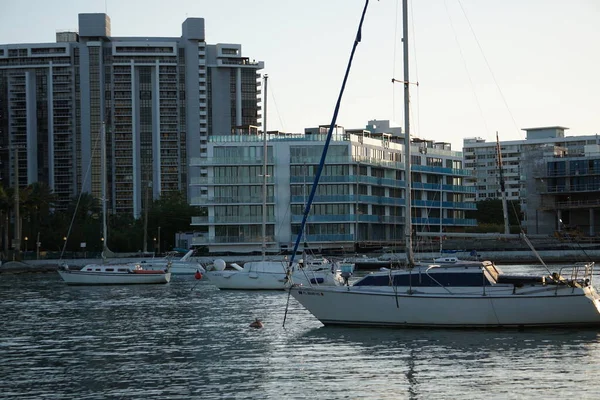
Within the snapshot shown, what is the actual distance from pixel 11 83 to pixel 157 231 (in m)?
60.7

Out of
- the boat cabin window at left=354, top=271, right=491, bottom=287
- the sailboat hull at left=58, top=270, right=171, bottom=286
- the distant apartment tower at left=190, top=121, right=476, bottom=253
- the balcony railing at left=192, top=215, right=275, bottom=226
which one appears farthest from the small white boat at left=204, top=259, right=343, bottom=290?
the balcony railing at left=192, top=215, right=275, bottom=226

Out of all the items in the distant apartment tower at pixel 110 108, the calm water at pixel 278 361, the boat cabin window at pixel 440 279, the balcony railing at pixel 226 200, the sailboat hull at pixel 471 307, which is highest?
the distant apartment tower at pixel 110 108

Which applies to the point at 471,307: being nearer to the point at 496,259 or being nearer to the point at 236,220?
the point at 496,259

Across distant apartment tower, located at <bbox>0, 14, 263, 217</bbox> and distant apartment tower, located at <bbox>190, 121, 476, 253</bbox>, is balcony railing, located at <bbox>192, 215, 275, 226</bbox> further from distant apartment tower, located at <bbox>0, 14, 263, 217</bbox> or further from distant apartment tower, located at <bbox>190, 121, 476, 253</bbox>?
distant apartment tower, located at <bbox>0, 14, 263, 217</bbox>

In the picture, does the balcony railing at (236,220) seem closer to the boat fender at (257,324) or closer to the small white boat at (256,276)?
the small white boat at (256,276)

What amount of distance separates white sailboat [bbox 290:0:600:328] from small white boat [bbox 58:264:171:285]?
136 feet

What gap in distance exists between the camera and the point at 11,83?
18725cm

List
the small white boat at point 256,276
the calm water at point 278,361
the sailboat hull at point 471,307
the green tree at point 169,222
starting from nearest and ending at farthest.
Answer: the calm water at point 278,361 → the sailboat hull at point 471,307 → the small white boat at point 256,276 → the green tree at point 169,222

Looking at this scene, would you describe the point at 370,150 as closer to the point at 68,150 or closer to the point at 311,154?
the point at 311,154

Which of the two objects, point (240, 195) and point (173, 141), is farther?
point (173, 141)

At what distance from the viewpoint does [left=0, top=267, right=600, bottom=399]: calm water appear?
24.1 m

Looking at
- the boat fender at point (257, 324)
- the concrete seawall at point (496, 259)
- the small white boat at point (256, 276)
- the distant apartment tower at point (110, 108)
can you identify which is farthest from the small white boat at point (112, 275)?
the distant apartment tower at point (110, 108)

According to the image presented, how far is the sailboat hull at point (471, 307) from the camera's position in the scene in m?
→ 32.6

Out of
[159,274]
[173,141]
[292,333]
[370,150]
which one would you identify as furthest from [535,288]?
[173,141]
